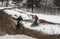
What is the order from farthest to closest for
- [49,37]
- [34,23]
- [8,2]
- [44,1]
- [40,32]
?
[8,2] < [44,1] < [34,23] < [40,32] < [49,37]

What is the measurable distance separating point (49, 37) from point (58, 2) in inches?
955

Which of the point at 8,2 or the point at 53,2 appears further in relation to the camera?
the point at 8,2

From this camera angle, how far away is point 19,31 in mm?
17344

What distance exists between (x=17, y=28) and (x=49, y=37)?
3.89 metres

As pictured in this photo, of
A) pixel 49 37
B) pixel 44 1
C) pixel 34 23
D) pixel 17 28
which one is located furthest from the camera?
pixel 44 1

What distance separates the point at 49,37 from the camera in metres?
15.2

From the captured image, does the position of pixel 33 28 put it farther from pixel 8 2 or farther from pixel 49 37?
pixel 8 2

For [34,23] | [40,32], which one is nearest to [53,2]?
[34,23]

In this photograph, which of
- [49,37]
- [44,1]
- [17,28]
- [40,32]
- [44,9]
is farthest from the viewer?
[44,1]

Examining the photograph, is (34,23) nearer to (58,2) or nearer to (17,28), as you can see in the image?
(17,28)

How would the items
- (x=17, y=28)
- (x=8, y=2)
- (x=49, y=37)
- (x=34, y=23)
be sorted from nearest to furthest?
(x=49, y=37), (x=17, y=28), (x=34, y=23), (x=8, y=2)

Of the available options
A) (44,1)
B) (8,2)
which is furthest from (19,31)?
(8,2)

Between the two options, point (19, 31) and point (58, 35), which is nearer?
point (58, 35)

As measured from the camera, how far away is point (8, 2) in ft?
159
